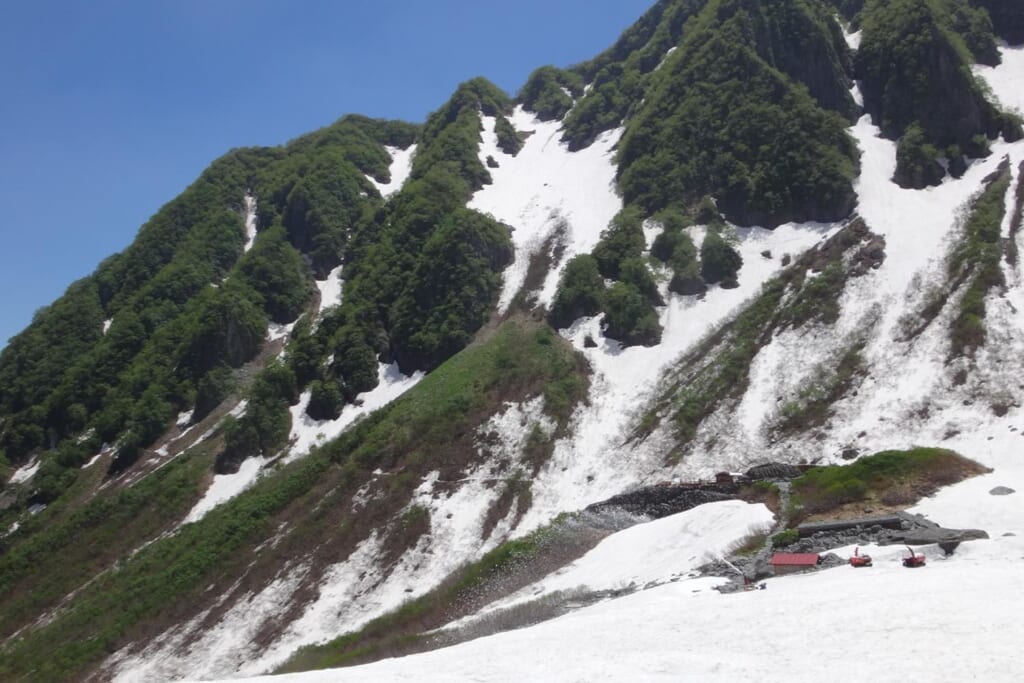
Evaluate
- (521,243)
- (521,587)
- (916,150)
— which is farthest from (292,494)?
(916,150)

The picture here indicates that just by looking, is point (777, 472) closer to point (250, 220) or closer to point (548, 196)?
point (548, 196)

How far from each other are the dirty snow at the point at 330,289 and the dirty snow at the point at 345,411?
67.1 ft

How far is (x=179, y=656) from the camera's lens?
1581 inches

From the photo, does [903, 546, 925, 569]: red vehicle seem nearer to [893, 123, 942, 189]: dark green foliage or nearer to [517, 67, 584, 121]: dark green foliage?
[893, 123, 942, 189]: dark green foliage

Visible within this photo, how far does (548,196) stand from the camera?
9762 cm

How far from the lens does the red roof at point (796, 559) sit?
84.4 ft

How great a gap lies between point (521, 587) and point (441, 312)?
140 feet

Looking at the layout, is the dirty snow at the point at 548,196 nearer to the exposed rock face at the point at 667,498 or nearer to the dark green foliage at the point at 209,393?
the dark green foliage at the point at 209,393

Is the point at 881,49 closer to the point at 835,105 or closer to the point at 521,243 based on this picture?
the point at 835,105

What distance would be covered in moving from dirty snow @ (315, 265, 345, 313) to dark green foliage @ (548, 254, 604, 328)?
32.9 metres

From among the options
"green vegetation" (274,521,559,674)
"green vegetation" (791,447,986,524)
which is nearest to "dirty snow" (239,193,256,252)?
"green vegetation" (274,521,559,674)

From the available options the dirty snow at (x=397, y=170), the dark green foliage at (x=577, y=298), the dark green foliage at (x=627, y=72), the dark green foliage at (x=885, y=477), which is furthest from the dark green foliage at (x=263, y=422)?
the dark green foliage at (x=627, y=72)

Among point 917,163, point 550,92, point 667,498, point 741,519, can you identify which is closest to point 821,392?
point 667,498

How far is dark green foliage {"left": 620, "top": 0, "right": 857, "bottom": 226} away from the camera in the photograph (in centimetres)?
7456
